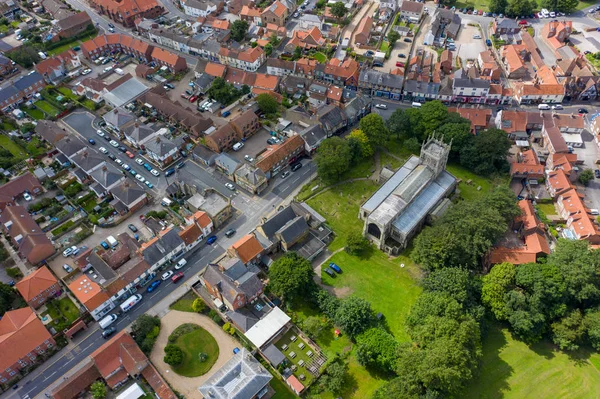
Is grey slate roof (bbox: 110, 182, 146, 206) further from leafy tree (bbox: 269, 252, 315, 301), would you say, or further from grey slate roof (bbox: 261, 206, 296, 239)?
leafy tree (bbox: 269, 252, 315, 301)

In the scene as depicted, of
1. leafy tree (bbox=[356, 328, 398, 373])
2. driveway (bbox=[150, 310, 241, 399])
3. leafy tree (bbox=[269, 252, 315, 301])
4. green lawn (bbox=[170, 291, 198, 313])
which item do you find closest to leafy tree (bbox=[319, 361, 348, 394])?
leafy tree (bbox=[356, 328, 398, 373])

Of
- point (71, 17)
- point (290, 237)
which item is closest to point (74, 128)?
point (71, 17)

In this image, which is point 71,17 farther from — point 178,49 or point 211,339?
point 211,339

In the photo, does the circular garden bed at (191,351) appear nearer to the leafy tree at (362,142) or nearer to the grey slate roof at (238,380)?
the grey slate roof at (238,380)

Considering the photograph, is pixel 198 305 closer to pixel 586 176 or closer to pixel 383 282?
pixel 383 282

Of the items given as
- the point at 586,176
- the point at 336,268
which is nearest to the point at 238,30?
the point at 336,268
